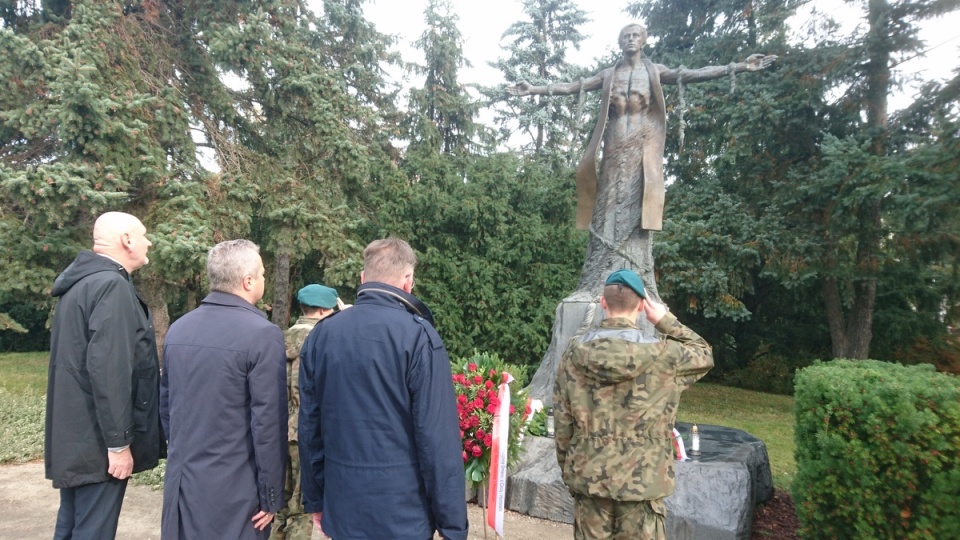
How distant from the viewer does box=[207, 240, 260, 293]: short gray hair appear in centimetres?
278

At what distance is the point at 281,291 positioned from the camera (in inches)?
592

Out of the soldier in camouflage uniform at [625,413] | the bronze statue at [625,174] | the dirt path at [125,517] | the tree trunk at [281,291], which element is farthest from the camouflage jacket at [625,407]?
the tree trunk at [281,291]

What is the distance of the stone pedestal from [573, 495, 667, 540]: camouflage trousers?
4.73 ft

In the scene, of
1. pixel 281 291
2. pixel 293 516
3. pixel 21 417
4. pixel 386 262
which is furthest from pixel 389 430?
pixel 281 291

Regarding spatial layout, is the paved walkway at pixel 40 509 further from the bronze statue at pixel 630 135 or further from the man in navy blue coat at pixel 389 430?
the bronze statue at pixel 630 135

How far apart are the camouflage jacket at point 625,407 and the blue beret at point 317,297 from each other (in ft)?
5.67

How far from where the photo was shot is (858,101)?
11.7 meters

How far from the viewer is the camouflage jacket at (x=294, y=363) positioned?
12.3ft

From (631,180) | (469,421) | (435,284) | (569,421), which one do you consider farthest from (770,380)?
(569,421)

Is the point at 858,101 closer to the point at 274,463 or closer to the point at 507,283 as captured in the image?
the point at 507,283

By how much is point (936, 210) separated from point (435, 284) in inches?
347

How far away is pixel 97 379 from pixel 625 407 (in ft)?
8.06

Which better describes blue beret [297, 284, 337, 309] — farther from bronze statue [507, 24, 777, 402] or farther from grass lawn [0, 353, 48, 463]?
grass lawn [0, 353, 48, 463]

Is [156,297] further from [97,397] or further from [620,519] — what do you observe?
[620,519]
